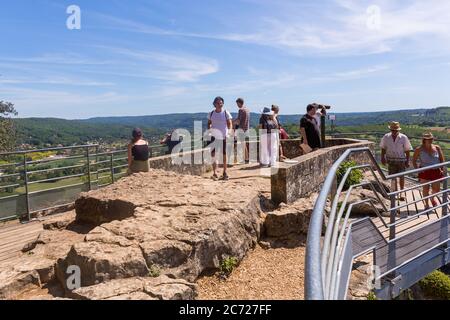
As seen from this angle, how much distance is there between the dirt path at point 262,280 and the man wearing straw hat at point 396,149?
12.5 ft

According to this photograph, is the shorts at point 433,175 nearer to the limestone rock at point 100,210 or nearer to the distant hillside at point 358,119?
the limestone rock at point 100,210

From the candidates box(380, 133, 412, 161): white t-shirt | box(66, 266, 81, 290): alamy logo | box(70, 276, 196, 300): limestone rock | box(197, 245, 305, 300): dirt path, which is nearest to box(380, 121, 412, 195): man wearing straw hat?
box(380, 133, 412, 161): white t-shirt

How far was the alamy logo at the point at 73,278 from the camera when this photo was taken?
405 cm

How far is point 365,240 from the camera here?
4742 millimetres

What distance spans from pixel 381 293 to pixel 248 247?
5.80ft

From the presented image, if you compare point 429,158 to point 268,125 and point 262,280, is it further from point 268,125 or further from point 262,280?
point 262,280

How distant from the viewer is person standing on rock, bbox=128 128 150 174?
7.51 m

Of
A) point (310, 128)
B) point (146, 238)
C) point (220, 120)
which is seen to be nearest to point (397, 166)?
point (310, 128)

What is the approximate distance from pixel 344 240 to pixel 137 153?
4.68 m

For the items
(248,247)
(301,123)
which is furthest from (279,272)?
(301,123)

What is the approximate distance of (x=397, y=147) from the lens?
8234 millimetres

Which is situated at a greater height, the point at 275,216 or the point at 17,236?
the point at 275,216
